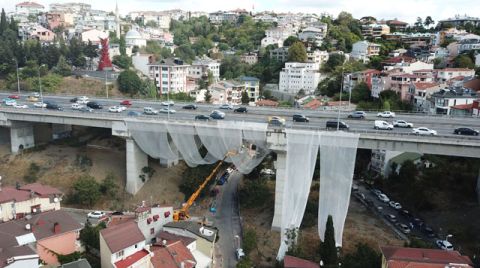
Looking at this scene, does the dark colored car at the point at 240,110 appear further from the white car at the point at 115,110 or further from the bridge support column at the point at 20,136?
the bridge support column at the point at 20,136

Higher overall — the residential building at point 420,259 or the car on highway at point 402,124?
the car on highway at point 402,124

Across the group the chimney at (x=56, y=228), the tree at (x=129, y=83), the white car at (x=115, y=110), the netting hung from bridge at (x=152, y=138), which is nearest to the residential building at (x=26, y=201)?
the chimney at (x=56, y=228)

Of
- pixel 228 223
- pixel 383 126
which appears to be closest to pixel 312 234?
pixel 228 223

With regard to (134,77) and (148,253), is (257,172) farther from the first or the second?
(134,77)

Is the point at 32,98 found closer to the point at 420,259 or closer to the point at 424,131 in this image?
the point at 424,131

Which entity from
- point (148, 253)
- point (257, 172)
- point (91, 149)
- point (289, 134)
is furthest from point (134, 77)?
point (148, 253)

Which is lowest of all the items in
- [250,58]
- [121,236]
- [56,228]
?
[56,228]

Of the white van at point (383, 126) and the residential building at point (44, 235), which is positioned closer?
the residential building at point (44, 235)

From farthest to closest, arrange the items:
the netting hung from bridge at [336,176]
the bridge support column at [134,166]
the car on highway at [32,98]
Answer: the car on highway at [32,98]
the bridge support column at [134,166]
the netting hung from bridge at [336,176]
